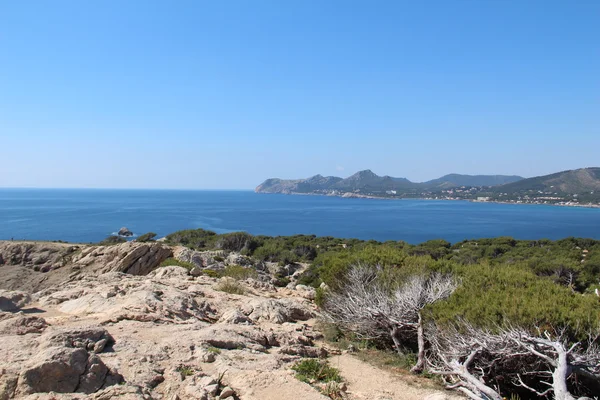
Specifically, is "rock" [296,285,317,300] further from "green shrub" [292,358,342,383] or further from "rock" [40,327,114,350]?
"rock" [40,327,114,350]

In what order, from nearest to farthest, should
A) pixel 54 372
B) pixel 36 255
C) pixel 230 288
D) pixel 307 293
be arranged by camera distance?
pixel 54 372 < pixel 230 288 < pixel 307 293 < pixel 36 255

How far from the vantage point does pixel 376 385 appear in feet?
27.1

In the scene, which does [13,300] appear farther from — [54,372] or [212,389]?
[212,389]

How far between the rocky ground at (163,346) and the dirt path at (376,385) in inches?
1.0

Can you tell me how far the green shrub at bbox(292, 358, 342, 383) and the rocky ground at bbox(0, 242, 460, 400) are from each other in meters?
0.24

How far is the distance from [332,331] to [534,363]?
630 cm

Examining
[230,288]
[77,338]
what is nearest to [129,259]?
[230,288]

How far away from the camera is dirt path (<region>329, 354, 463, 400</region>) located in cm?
749

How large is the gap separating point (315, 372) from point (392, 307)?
402cm

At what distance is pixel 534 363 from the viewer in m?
8.05

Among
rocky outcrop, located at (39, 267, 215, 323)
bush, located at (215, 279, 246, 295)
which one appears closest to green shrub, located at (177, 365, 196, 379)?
rocky outcrop, located at (39, 267, 215, 323)

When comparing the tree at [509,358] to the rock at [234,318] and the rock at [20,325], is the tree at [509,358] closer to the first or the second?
the rock at [234,318]

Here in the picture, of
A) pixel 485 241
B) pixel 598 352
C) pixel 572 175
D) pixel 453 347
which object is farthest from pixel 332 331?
pixel 572 175

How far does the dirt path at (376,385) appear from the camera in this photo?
24.6 feet
